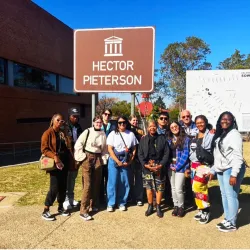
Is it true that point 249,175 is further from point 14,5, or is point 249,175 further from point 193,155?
point 14,5

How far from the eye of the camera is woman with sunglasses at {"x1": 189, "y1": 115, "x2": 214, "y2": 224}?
4.49 meters

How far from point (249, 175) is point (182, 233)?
4487mm

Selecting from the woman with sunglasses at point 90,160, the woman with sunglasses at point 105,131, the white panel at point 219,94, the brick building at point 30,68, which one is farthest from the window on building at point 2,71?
the woman with sunglasses at point 90,160

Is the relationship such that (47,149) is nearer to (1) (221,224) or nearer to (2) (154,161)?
(2) (154,161)

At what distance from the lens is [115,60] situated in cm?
575

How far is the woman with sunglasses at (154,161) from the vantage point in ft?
15.7

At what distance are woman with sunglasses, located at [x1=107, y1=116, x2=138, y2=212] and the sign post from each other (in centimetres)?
101

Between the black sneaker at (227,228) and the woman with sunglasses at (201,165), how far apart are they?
327 mm

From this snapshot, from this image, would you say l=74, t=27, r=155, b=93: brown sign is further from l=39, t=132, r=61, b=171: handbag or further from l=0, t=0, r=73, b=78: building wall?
l=0, t=0, r=73, b=78: building wall

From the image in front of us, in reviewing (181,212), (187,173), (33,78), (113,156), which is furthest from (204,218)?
(33,78)

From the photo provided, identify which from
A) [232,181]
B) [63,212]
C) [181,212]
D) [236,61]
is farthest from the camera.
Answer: [236,61]

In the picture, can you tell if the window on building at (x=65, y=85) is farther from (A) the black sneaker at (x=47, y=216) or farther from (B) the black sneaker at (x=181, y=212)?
(B) the black sneaker at (x=181, y=212)

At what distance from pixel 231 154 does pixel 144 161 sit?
1375 mm

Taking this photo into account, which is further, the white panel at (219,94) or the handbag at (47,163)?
the white panel at (219,94)
